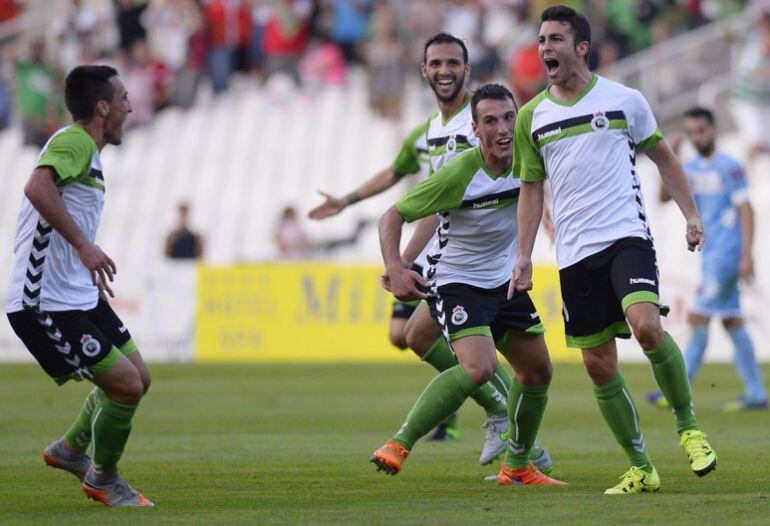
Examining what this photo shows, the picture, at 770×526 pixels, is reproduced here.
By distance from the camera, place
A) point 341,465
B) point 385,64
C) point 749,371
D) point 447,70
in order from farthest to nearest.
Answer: point 385,64 → point 749,371 → point 341,465 → point 447,70

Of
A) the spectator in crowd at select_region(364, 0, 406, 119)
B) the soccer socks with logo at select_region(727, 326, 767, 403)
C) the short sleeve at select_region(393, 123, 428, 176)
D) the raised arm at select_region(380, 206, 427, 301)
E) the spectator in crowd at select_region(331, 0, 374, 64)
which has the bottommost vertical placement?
the soccer socks with logo at select_region(727, 326, 767, 403)

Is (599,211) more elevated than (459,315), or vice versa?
(599,211)

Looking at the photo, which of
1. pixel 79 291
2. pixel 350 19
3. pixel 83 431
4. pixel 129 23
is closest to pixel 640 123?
pixel 79 291

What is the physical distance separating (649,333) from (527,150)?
115cm

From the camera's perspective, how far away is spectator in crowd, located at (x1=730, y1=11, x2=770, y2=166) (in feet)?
75.7

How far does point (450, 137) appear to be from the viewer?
8.88 m

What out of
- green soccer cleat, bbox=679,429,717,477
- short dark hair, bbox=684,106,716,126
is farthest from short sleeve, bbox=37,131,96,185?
short dark hair, bbox=684,106,716,126

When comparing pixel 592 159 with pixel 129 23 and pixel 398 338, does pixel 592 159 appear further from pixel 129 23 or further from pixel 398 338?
pixel 129 23

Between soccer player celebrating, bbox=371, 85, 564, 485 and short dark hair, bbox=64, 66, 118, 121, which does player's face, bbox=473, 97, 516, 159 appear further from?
short dark hair, bbox=64, 66, 118, 121

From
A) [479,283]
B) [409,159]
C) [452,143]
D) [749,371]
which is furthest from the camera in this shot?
[749,371]

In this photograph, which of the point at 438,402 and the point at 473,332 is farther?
the point at 473,332

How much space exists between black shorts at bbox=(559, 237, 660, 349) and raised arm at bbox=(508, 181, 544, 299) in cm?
23

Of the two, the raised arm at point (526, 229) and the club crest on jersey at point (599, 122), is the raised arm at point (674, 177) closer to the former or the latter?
the club crest on jersey at point (599, 122)

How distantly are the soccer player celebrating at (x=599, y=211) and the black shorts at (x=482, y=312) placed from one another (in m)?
0.52
